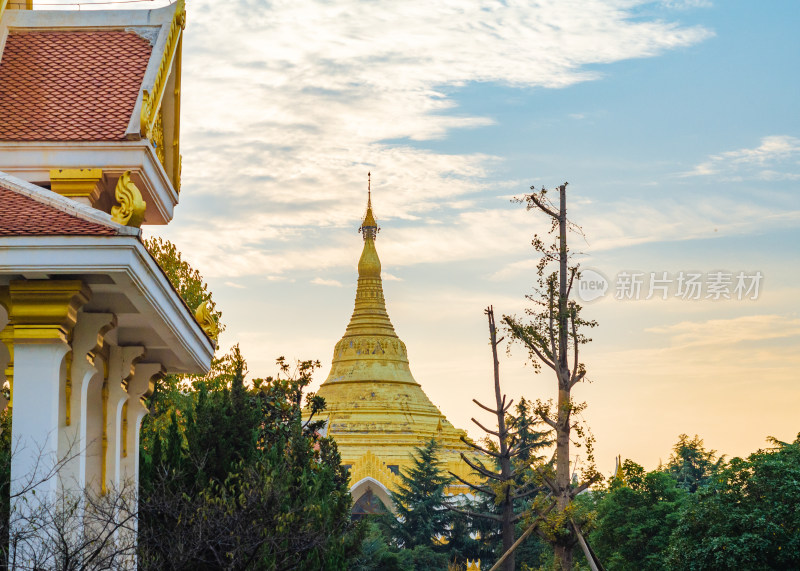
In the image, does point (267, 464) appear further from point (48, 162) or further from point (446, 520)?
point (446, 520)

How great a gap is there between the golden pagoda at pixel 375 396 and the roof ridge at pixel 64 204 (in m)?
47.3

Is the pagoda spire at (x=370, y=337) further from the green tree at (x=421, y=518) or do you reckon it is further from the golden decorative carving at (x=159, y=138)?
the golden decorative carving at (x=159, y=138)

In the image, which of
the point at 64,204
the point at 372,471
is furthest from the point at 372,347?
the point at 64,204

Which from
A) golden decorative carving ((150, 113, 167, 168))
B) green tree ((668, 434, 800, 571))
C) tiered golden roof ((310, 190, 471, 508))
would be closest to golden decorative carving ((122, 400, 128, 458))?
golden decorative carving ((150, 113, 167, 168))

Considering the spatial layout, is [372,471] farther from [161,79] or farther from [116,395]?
[161,79]

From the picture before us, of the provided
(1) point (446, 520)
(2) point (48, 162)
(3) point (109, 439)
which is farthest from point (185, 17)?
(1) point (446, 520)

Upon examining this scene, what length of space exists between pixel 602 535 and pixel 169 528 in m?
20.8

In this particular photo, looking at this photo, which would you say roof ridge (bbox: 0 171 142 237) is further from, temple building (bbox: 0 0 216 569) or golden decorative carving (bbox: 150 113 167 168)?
golden decorative carving (bbox: 150 113 167 168)

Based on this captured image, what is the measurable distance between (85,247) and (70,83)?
134 inches

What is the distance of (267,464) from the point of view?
48.1 ft

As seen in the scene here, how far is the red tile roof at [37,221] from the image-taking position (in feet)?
29.6

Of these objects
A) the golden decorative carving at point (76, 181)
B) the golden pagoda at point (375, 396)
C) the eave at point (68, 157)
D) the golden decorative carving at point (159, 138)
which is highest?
the golden pagoda at point (375, 396)

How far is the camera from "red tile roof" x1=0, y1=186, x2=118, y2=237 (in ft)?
29.6

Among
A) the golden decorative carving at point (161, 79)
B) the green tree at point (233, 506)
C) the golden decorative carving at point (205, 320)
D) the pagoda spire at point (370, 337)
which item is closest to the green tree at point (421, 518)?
the pagoda spire at point (370, 337)
